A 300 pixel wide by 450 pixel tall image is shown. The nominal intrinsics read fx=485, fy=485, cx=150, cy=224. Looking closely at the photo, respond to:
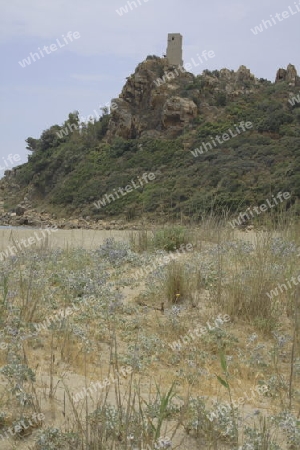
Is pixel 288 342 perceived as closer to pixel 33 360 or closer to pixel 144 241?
pixel 33 360

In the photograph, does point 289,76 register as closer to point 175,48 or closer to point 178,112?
point 178,112

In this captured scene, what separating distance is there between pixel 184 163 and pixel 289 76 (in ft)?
44.3

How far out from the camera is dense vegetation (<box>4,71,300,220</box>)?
2120cm

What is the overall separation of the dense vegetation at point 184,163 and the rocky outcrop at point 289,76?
3.30 feet

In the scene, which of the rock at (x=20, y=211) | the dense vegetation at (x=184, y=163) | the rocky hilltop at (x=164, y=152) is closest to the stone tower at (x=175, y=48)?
the rocky hilltop at (x=164, y=152)

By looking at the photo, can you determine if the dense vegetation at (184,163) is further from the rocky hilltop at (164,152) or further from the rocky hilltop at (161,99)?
the rocky hilltop at (161,99)

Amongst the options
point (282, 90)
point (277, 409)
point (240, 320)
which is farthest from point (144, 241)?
point (282, 90)

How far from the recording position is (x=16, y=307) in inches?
173

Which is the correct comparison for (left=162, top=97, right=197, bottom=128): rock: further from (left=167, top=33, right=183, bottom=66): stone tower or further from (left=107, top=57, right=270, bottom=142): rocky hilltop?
(left=167, top=33, right=183, bottom=66): stone tower

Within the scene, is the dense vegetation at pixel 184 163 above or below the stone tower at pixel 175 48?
below

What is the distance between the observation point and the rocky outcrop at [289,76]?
3412 cm

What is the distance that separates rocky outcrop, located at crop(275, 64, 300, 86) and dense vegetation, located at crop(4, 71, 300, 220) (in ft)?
3.30

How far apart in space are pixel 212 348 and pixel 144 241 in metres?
4.44

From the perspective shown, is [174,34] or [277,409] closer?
[277,409]
